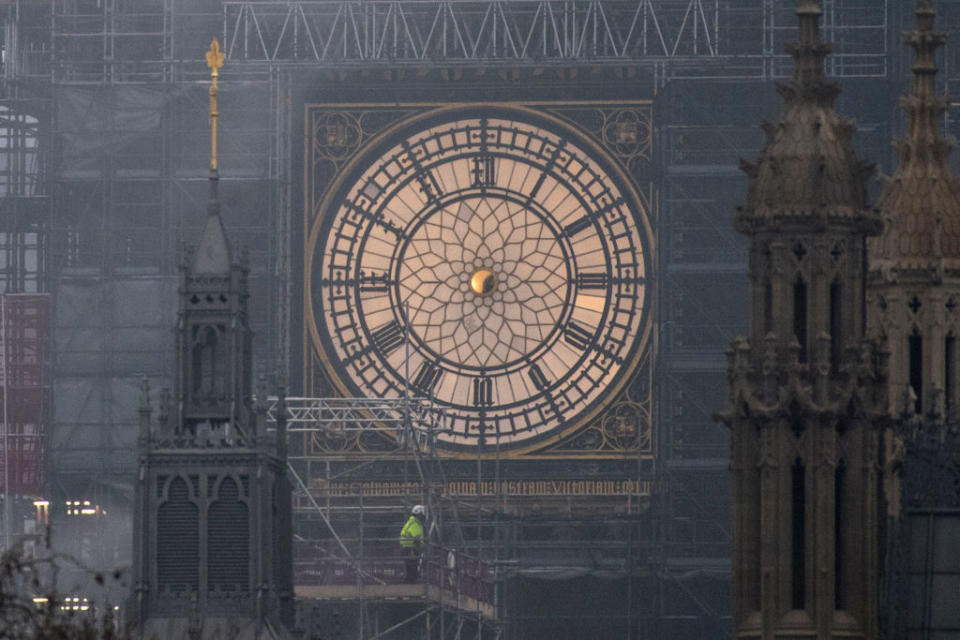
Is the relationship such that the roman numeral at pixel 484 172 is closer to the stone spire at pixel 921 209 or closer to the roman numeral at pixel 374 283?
the roman numeral at pixel 374 283

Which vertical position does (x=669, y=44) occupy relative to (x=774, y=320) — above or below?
above

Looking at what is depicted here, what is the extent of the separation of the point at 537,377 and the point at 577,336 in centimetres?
124

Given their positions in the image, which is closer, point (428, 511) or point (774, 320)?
point (774, 320)

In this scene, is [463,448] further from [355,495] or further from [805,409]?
[805,409]

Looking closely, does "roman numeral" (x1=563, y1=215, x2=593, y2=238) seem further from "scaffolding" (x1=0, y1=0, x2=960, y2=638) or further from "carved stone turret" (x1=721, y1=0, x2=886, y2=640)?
"carved stone turret" (x1=721, y1=0, x2=886, y2=640)

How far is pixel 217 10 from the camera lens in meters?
89.9

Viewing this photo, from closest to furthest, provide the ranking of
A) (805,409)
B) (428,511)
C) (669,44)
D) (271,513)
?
(805,409) → (271,513) → (428,511) → (669,44)

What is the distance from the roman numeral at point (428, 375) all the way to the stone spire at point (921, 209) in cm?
2741

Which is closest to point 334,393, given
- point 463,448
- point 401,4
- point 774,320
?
point 463,448

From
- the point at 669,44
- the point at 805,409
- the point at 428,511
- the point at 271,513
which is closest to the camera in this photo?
the point at 805,409

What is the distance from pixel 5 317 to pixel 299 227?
258 inches

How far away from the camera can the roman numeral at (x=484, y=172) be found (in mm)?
89688

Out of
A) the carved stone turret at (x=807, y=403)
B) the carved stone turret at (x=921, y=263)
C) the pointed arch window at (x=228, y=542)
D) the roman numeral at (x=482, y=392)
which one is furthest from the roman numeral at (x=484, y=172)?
the carved stone turret at (x=807, y=403)

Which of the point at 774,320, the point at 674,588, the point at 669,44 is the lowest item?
the point at 674,588
